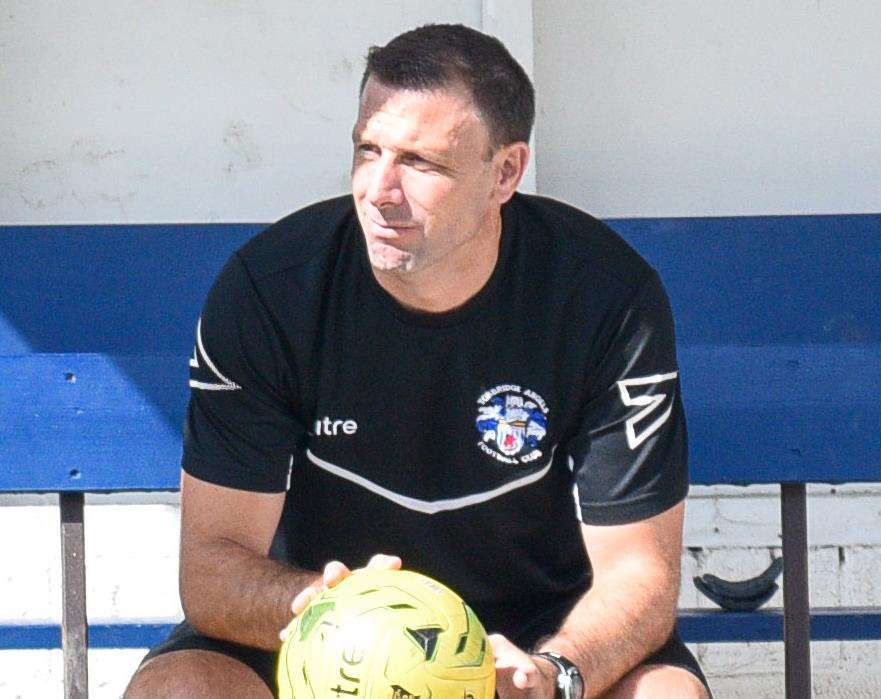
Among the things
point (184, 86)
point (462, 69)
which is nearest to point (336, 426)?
point (462, 69)

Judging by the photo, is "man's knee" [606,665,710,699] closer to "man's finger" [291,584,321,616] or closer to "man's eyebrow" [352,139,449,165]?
"man's finger" [291,584,321,616]

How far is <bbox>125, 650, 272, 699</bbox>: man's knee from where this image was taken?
2262 mm

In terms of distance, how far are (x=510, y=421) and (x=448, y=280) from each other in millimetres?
252

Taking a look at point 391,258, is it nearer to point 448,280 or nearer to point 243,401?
point 448,280

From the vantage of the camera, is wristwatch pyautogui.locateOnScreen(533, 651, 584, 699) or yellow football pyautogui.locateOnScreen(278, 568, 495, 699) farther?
wristwatch pyautogui.locateOnScreen(533, 651, 584, 699)

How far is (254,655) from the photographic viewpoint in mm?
2432

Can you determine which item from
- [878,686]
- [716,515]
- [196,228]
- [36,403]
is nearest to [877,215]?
[716,515]

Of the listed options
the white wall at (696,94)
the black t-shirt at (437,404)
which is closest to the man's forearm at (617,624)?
the black t-shirt at (437,404)

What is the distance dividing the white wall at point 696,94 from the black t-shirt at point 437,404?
1613 millimetres

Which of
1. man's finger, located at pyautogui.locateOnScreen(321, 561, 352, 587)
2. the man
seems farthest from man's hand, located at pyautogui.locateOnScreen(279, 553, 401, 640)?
the man

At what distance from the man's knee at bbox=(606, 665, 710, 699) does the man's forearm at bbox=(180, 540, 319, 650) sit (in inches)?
20.3

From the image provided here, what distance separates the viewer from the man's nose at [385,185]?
92.0 inches

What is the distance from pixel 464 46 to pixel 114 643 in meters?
1.82

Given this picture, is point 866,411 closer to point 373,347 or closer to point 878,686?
point 373,347
